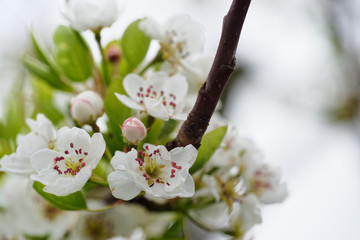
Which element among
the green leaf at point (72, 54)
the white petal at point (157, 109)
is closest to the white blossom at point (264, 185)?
the white petal at point (157, 109)

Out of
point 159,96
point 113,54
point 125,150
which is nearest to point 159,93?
point 159,96

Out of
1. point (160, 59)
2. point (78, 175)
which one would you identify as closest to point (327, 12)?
point (160, 59)

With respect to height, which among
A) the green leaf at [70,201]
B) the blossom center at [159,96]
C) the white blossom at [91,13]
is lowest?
the green leaf at [70,201]

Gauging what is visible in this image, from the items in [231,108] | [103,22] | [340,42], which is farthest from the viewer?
[340,42]

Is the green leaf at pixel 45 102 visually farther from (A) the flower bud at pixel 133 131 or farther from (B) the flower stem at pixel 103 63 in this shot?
(A) the flower bud at pixel 133 131

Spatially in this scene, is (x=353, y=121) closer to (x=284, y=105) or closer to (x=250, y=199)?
(x=284, y=105)
